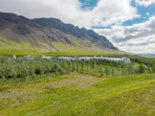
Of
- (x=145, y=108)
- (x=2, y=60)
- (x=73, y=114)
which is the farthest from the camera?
(x=2, y=60)

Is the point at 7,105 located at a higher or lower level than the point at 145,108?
lower

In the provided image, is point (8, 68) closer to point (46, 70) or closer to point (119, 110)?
point (46, 70)

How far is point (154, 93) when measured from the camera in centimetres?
1597

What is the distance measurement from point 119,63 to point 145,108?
196 metres

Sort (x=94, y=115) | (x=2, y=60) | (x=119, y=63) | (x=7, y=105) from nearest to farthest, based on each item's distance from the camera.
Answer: (x=94, y=115)
(x=7, y=105)
(x=2, y=60)
(x=119, y=63)

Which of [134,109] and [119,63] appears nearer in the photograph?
[134,109]

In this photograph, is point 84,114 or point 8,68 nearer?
point 84,114

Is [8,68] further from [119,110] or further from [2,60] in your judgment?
[119,110]

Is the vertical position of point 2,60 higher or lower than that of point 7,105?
higher

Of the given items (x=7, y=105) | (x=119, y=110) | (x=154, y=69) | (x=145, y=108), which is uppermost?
(x=145, y=108)

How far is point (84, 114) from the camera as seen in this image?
15719 millimetres

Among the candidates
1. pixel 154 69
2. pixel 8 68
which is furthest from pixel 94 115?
pixel 154 69

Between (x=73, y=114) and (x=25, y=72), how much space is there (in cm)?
8537

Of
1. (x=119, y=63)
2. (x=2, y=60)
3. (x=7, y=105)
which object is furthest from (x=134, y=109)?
(x=119, y=63)
